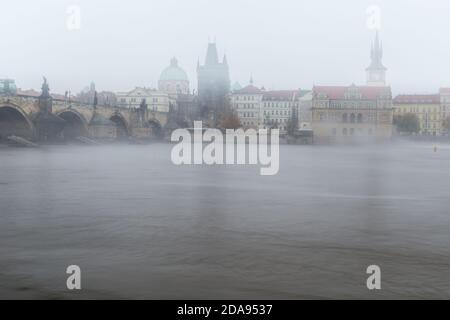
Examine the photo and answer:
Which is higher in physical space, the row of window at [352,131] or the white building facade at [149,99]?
the white building facade at [149,99]

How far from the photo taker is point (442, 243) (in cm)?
1177

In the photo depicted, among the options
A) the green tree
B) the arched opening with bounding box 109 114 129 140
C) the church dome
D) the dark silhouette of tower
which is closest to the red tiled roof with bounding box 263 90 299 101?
the dark silhouette of tower

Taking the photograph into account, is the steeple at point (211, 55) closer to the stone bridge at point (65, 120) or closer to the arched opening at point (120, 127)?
the stone bridge at point (65, 120)

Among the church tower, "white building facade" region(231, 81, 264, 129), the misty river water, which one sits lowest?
the misty river water

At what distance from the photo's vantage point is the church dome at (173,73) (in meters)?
166

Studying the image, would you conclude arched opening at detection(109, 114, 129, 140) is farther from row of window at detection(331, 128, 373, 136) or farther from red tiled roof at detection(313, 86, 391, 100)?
red tiled roof at detection(313, 86, 391, 100)

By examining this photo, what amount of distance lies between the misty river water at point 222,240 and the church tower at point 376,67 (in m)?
129

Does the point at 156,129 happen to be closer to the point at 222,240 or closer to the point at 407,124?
the point at 407,124

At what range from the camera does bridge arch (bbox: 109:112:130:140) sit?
280ft

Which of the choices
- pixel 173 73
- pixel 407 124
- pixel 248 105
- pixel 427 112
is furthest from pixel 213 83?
pixel 427 112

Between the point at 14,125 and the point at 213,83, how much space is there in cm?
7936

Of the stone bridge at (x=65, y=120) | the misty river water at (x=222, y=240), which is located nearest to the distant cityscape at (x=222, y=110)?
the stone bridge at (x=65, y=120)

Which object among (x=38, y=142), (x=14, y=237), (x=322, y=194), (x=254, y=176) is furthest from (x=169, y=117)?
(x=14, y=237)
